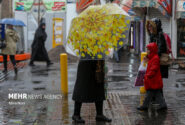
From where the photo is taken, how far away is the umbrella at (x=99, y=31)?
5.78 metres

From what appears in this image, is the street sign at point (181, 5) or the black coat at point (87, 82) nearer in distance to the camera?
the black coat at point (87, 82)

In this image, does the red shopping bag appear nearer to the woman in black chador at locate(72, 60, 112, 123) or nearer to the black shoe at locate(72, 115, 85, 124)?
the woman in black chador at locate(72, 60, 112, 123)

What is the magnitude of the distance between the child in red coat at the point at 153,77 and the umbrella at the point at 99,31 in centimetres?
126

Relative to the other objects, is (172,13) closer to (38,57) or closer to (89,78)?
(38,57)

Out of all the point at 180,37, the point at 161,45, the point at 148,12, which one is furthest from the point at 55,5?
the point at 161,45

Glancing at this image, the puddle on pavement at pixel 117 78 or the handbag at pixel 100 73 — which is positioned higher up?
the handbag at pixel 100 73

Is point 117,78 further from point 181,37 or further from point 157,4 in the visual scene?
point 181,37

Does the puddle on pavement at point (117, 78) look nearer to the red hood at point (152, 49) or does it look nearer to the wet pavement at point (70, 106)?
the wet pavement at point (70, 106)

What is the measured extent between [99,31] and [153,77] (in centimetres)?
179

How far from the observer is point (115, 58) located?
65.1 feet

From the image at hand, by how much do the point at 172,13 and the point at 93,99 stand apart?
1371 cm

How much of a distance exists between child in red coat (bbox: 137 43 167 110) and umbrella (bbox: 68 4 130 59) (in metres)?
1.26

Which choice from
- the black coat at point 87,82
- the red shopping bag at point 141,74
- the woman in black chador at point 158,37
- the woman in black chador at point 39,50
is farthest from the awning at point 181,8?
the black coat at point 87,82

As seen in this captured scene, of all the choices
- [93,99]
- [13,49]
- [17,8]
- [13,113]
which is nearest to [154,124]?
[93,99]
